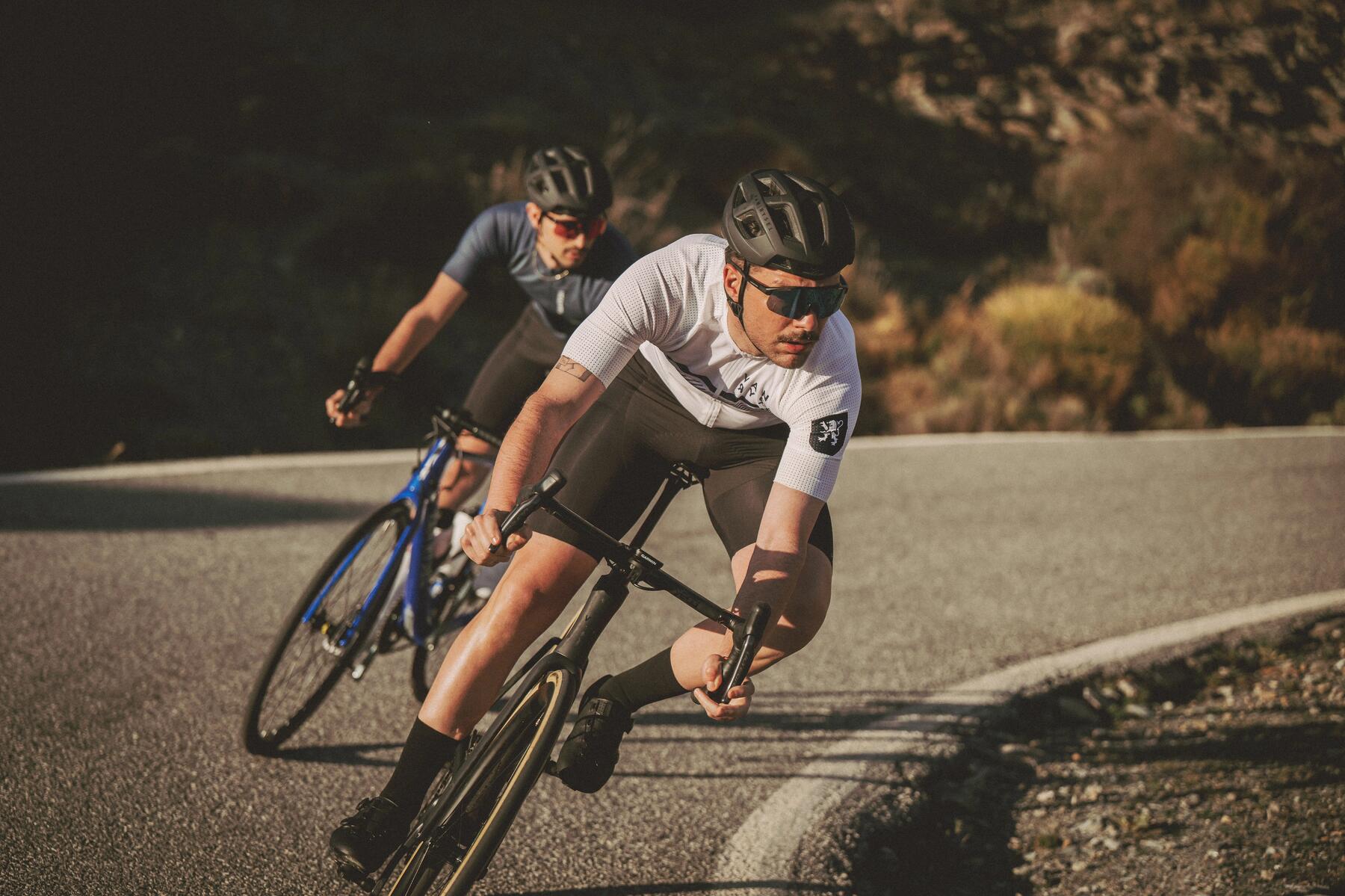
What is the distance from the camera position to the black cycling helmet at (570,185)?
4.13 metres

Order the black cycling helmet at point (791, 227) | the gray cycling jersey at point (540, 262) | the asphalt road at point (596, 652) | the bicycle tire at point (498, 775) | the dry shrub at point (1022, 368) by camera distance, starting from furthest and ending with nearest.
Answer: the dry shrub at point (1022, 368), the gray cycling jersey at point (540, 262), the asphalt road at point (596, 652), the black cycling helmet at point (791, 227), the bicycle tire at point (498, 775)

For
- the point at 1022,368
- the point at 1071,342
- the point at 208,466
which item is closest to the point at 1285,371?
the point at 1071,342

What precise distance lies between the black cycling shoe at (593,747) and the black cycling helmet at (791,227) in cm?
131

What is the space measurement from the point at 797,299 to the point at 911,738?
2347 millimetres

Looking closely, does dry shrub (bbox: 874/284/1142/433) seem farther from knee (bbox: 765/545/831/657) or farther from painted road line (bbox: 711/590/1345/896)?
knee (bbox: 765/545/831/657)

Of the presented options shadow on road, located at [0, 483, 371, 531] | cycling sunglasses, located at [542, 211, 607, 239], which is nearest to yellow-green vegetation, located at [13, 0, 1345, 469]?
shadow on road, located at [0, 483, 371, 531]

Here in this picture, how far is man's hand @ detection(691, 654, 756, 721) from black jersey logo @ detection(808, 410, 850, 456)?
27.4 inches

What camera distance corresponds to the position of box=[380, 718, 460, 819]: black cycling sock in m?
2.82

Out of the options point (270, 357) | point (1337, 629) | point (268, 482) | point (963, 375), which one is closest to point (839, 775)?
point (1337, 629)

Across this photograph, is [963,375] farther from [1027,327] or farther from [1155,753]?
[1155,753]

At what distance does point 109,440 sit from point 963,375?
351 inches

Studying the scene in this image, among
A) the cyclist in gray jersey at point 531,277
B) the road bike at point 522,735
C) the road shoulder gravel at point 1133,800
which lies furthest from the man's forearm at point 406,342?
the road shoulder gravel at point 1133,800

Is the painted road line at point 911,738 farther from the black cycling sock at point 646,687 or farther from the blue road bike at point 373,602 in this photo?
the blue road bike at point 373,602

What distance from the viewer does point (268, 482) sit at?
7.16 metres
